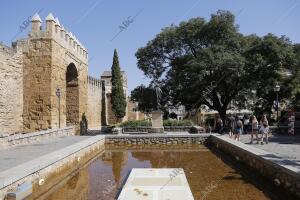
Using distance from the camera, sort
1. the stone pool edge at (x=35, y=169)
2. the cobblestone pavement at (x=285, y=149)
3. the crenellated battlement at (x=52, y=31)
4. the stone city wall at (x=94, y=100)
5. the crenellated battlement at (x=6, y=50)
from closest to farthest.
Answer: the stone pool edge at (x=35, y=169) < the cobblestone pavement at (x=285, y=149) < the crenellated battlement at (x=6, y=50) < the crenellated battlement at (x=52, y=31) < the stone city wall at (x=94, y=100)

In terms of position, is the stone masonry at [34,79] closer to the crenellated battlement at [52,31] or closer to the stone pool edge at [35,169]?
the crenellated battlement at [52,31]

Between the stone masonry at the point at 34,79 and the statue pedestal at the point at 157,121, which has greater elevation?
the stone masonry at the point at 34,79

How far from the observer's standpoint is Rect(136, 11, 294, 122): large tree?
2372cm

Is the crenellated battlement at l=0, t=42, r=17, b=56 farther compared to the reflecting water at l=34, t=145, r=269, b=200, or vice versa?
the crenellated battlement at l=0, t=42, r=17, b=56

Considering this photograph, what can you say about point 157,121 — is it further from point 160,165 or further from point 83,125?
point 160,165

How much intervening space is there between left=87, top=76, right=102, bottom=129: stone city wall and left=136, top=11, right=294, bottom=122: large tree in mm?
7169

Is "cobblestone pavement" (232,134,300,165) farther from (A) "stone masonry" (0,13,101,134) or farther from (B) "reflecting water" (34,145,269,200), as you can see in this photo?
(A) "stone masonry" (0,13,101,134)

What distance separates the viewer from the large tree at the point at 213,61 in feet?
77.8

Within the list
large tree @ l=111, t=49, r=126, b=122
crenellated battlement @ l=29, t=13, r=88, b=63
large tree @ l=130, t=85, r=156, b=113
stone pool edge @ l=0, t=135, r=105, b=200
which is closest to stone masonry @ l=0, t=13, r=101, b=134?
crenellated battlement @ l=29, t=13, r=88, b=63

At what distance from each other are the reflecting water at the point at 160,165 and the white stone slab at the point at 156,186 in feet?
1.04

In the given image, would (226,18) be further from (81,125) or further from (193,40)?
(81,125)

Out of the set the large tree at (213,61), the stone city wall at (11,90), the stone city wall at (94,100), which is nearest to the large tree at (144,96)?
the large tree at (213,61)

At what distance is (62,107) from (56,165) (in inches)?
508

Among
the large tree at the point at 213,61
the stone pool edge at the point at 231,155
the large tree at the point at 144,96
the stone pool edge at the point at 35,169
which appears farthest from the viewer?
the large tree at the point at 144,96
